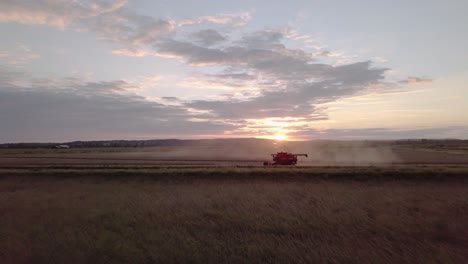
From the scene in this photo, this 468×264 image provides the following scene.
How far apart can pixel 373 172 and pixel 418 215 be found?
366 inches

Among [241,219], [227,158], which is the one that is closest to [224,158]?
[227,158]

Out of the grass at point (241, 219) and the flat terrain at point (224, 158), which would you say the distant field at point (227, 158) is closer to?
the flat terrain at point (224, 158)

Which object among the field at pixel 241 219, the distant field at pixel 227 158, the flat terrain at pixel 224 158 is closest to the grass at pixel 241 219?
the field at pixel 241 219

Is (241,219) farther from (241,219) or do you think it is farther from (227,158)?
(227,158)

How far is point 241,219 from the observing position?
55.9 ft

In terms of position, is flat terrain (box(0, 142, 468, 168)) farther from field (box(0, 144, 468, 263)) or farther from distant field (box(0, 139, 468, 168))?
field (box(0, 144, 468, 263))

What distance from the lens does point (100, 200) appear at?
67.9ft

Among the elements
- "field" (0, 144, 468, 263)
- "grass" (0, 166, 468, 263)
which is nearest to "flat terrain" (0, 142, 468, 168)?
"field" (0, 144, 468, 263)

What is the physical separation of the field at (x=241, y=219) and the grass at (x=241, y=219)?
1.8 inches

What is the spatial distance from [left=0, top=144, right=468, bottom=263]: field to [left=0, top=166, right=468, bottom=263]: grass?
0.05m

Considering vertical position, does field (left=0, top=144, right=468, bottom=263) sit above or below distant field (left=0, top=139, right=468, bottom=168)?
below

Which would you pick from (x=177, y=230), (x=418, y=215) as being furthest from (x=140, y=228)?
(x=418, y=215)

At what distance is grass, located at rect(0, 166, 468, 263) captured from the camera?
13641mm

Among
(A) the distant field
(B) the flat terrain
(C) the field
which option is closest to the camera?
(C) the field
